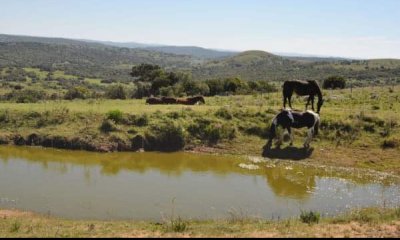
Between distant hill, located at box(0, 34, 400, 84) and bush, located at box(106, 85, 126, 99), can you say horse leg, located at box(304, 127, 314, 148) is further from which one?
distant hill, located at box(0, 34, 400, 84)

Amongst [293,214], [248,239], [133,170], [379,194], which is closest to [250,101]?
[133,170]

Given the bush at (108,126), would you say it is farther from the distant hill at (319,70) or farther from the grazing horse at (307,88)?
the distant hill at (319,70)

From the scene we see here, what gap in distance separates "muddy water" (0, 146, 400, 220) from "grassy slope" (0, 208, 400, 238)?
204 cm

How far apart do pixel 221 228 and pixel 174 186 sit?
763 cm

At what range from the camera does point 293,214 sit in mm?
17031

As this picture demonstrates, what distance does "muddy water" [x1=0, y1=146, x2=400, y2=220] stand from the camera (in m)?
17.6

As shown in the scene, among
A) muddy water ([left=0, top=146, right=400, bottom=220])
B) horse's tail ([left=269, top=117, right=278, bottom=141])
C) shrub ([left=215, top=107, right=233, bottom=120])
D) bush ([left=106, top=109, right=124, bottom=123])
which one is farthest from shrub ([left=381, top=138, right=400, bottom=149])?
bush ([left=106, top=109, right=124, bottom=123])

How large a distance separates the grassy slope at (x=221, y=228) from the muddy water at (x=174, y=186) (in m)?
2.04

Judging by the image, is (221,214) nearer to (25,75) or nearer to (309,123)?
(309,123)

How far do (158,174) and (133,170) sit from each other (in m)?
1.58

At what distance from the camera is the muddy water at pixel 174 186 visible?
17.6 metres

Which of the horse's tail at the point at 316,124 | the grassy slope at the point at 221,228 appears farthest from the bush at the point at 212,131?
the grassy slope at the point at 221,228

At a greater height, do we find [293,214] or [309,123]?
[309,123]

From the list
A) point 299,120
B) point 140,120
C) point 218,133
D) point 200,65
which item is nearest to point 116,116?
point 140,120
